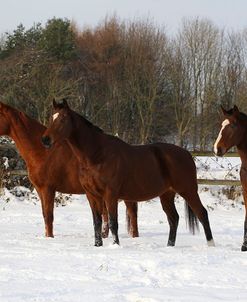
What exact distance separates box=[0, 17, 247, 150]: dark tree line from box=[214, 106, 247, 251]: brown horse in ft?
79.3

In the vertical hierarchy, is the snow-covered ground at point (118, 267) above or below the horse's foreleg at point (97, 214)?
below

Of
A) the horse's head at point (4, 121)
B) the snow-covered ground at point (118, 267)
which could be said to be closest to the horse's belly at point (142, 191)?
the snow-covered ground at point (118, 267)

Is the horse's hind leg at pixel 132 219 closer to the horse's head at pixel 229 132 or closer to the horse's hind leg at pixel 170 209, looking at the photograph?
the horse's hind leg at pixel 170 209

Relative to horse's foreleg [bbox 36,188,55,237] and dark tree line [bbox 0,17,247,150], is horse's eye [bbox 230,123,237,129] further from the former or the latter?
dark tree line [bbox 0,17,247,150]

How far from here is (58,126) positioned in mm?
6824

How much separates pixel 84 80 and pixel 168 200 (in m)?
29.5

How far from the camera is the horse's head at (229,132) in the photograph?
667cm

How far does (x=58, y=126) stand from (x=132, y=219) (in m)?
2.44

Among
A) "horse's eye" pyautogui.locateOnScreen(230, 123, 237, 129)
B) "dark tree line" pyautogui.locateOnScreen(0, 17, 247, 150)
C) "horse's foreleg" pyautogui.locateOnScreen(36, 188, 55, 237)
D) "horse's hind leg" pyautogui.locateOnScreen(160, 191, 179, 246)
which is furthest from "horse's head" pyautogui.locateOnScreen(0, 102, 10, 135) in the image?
"dark tree line" pyautogui.locateOnScreen(0, 17, 247, 150)

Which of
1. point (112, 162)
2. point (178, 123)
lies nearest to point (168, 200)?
point (112, 162)

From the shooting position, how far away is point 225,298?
4266mm

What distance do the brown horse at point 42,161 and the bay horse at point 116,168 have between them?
3.76 feet

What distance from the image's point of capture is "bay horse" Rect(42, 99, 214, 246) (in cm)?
689

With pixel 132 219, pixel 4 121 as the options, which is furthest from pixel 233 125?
pixel 4 121
